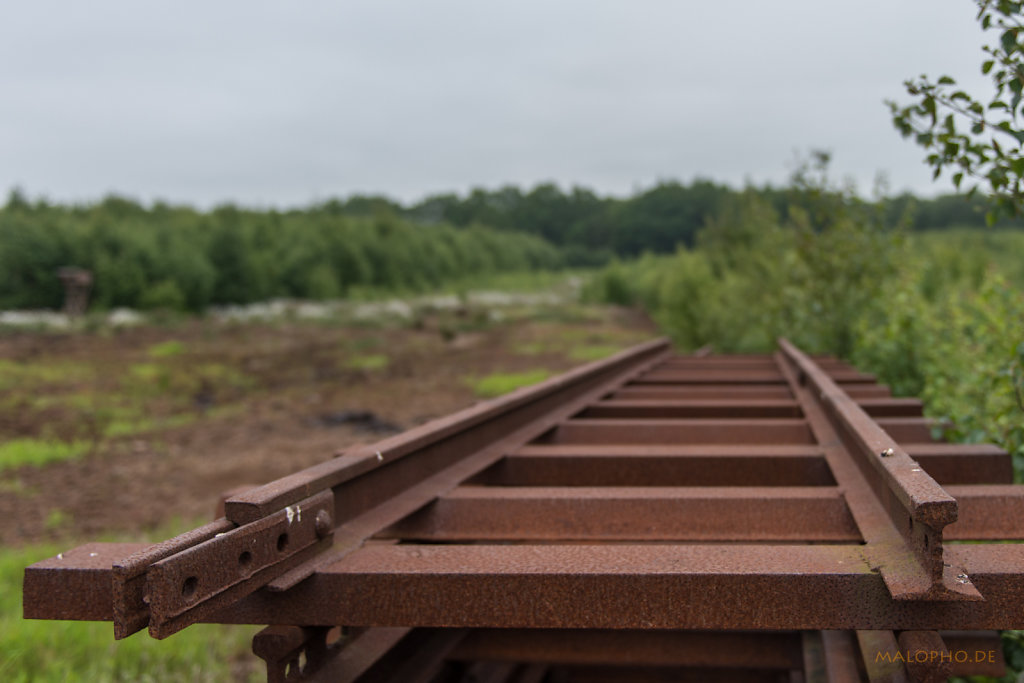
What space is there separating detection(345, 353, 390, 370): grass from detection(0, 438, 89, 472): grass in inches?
340

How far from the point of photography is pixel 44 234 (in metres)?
29.6

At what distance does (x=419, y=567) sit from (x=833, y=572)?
765 millimetres

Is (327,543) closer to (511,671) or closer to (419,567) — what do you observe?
(419,567)

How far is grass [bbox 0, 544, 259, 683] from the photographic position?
11.3ft

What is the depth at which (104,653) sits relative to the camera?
Answer: 368cm

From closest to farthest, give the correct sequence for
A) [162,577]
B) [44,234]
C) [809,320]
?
[162,577] → [809,320] → [44,234]

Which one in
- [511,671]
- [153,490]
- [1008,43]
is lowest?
[153,490]

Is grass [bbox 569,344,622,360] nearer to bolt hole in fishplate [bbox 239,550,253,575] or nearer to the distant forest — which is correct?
the distant forest

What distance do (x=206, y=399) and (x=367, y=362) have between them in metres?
5.36

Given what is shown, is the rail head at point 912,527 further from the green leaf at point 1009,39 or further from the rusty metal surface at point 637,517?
the green leaf at point 1009,39

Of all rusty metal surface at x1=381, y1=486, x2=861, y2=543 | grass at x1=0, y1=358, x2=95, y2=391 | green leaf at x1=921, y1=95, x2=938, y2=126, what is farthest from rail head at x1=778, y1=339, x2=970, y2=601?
grass at x1=0, y1=358, x2=95, y2=391

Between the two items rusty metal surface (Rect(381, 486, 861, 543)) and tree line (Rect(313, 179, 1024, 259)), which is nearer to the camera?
rusty metal surface (Rect(381, 486, 861, 543))

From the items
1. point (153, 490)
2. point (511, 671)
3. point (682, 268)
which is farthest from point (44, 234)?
point (511, 671)

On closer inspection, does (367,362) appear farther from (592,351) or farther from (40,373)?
(40,373)
